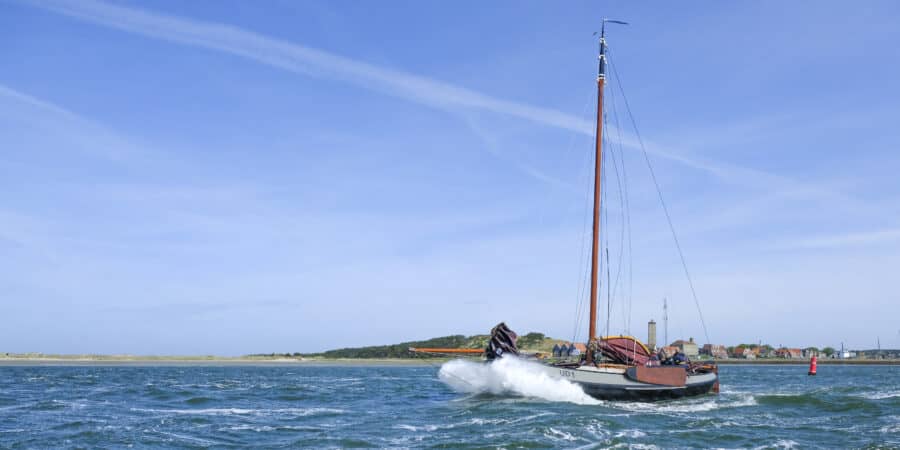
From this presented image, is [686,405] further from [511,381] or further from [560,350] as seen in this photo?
[560,350]

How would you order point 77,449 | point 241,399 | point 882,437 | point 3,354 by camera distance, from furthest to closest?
1. point 3,354
2. point 241,399
3. point 882,437
4. point 77,449

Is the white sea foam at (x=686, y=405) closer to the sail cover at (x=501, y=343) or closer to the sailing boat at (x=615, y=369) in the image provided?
the sailing boat at (x=615, y=369)

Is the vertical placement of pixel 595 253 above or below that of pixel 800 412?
above

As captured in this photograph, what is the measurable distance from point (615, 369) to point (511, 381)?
523 centimetres

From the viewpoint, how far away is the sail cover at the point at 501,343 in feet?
132

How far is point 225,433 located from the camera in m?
28.3

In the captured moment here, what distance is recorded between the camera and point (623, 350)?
41312 millimetres

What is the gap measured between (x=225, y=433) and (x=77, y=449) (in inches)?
210

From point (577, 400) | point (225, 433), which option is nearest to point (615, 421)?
point (577, 400)

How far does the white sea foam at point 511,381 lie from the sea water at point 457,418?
0.06 m

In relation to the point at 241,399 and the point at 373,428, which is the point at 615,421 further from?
the point at 241,399

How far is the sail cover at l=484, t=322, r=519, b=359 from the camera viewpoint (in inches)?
1585

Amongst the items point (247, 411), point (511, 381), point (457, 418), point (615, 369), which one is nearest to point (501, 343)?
point (511, 381)

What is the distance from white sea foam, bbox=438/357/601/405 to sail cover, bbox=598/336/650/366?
366 centimetres
